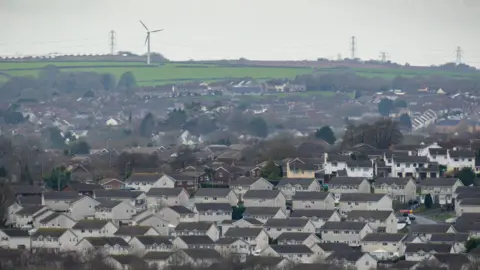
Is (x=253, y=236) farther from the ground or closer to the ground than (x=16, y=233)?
farther from the ground

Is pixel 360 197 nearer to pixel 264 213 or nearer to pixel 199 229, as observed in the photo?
pixel 264 213

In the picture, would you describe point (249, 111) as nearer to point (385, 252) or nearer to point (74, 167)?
point (74, 167)

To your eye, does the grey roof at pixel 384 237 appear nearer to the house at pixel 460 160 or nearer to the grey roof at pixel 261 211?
the grey roof at pixel 261 211

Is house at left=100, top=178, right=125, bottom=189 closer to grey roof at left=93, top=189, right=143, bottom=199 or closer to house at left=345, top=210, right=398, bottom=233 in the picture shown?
grey roof at left=93, top=189, right=143, bottom=199

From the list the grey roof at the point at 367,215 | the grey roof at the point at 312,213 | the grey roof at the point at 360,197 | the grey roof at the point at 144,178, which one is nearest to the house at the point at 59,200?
the grey roof at the point at 144,178

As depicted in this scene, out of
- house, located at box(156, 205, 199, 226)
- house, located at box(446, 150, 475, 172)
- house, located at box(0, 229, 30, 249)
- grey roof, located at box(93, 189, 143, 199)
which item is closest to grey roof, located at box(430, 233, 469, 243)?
house, located at box(156, 205, 199, 226)

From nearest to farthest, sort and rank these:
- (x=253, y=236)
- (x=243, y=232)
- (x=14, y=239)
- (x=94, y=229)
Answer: (x=253, y=236), (x=243, y=232), (x=14, y=239), (x=94, y=229)

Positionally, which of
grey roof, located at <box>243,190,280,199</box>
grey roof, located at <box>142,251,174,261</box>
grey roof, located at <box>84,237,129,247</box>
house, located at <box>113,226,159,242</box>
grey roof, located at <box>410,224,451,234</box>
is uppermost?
grey roof, located at <box>243,190,280,199</box>

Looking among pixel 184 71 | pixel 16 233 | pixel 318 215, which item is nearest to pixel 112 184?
pixel 16 233
